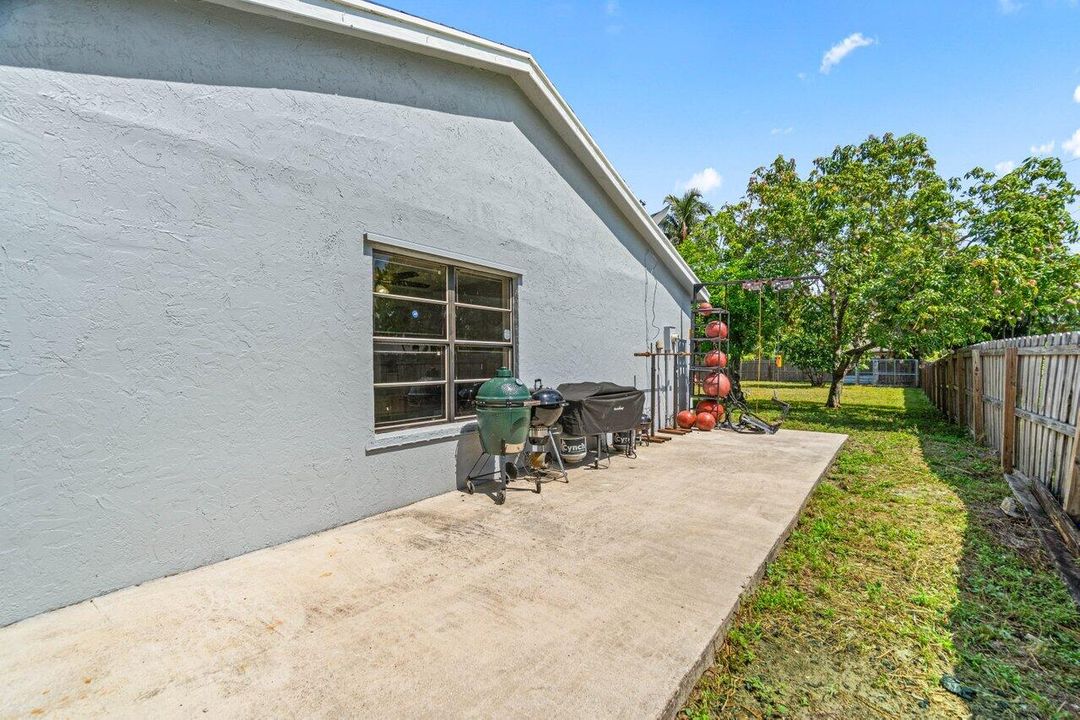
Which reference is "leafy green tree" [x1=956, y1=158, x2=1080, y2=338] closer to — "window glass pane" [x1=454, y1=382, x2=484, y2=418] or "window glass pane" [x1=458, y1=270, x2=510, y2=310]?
"window glass pane" [x1=458, y1=270, x2=510, y2=310]

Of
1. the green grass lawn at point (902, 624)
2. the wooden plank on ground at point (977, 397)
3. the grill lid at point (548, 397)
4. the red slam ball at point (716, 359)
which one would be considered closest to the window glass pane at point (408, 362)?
the grill lid at point (548, 397)

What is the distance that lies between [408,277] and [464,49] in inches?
106

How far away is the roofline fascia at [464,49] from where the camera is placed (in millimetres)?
3828

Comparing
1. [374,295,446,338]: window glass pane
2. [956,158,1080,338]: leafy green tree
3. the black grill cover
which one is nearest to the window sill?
[374,295,446,338]: window glass pane

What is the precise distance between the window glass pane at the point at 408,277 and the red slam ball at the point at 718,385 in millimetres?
7290

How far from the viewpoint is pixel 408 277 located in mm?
4969

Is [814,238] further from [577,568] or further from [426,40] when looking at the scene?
[577,568]

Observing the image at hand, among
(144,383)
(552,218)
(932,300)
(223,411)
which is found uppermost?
(552,218)

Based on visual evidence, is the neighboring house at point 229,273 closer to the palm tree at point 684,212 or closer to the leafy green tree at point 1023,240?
the leafy green tree at point 1023,240

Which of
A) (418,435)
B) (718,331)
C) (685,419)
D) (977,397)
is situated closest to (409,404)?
(418,435)

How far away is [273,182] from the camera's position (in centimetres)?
376

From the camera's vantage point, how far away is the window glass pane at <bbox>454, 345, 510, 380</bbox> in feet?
18.3

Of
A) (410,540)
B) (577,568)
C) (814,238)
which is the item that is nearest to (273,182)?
(410,540)

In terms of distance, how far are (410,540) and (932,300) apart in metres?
12.9
